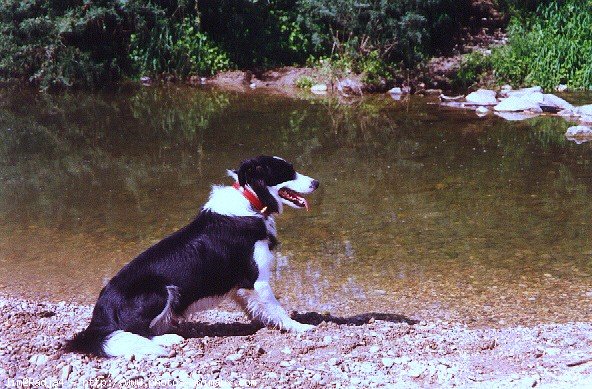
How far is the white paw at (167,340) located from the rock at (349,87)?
1563 centimetres

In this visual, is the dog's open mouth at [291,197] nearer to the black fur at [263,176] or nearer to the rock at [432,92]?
the black fur at [263,176]

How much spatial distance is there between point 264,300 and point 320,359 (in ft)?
2.70

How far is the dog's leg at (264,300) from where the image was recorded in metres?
5.50

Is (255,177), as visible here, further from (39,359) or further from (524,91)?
(524,91)

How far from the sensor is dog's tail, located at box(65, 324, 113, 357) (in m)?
4.86

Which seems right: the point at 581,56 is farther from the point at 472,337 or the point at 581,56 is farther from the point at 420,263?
the point at 472,337

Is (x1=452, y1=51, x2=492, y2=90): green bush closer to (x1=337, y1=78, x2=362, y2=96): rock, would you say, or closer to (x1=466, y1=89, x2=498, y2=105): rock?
(x1=466, y1=89, x2=498, y2=105): rock

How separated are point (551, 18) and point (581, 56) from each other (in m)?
1.72

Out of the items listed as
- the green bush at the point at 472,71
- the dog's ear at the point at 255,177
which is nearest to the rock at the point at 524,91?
the green bush at the point at 472,71

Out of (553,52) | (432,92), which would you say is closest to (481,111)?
(432,92)

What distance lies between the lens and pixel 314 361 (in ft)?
15.9

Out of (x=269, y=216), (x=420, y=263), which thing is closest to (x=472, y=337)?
(x=269, y=216)

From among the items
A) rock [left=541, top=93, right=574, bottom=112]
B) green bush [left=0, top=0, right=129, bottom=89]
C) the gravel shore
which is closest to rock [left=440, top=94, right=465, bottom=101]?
rock [left=541, top=93, right=574, bottom=112]

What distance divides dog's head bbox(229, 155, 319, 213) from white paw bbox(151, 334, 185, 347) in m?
1.17
